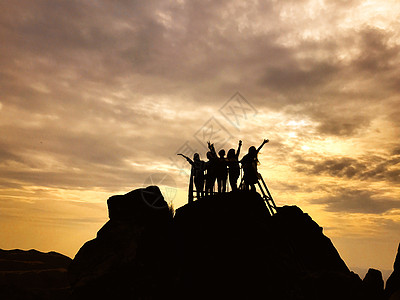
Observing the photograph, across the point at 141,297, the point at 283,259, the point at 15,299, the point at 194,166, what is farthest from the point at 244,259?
the point at 15,299

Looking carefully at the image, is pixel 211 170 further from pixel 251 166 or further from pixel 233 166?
pixel 251 166

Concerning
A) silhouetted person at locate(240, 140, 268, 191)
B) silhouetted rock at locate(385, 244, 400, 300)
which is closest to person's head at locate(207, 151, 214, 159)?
silhouetted person at locate(240, 140, 268, 191)

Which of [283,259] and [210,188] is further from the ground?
[210,188]

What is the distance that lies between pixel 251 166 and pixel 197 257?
6.32 m

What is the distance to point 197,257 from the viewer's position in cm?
1823

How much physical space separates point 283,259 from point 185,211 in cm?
689

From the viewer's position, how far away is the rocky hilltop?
16797mm

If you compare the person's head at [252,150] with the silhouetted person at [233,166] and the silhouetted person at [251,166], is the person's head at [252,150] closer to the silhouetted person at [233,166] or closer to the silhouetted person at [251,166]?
the silhouetted person at [251,166]

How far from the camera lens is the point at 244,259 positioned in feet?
56.2

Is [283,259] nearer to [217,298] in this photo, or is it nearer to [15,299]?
[217,298]

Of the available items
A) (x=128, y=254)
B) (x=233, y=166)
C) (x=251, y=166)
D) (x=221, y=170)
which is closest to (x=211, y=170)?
(x=221, y=170)

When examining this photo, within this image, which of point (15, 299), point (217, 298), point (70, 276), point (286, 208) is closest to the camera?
point (217, 298)

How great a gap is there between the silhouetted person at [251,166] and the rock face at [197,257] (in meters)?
1.44

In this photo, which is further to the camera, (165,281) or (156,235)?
(156,235)
